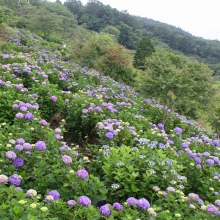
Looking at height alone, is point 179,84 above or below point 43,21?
below

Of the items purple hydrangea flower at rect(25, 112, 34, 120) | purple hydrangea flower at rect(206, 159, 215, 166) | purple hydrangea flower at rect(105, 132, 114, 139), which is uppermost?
purple hydrangea flower at rect(206, 159, 215, 166)

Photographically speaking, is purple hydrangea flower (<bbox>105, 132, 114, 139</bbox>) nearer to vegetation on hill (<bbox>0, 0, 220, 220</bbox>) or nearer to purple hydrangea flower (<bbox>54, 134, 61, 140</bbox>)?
vegetation on hill (<bbox>0, 0, 220, 220</bbox>)

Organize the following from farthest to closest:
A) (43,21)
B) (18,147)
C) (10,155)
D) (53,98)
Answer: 1. (43,21)
2. (53,98)
3. (18,147)
4. (10,155)

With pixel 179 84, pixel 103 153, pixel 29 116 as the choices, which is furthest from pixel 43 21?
pixel 103 153

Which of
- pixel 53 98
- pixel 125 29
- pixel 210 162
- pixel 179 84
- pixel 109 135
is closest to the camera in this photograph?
pixel 210 162

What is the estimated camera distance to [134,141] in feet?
12.8

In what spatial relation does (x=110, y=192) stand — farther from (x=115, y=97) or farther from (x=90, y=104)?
(x=115, y=97)

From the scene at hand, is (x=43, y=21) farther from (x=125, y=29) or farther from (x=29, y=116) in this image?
(x=125, y=29)

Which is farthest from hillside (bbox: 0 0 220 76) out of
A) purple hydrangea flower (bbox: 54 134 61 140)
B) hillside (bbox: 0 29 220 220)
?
purple hydrangea flower (bbox: 54 134 61 140)

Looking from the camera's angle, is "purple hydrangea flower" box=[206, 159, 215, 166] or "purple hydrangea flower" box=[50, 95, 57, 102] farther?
"purple hydrangea flower" box=[50, 95, 57, 102]

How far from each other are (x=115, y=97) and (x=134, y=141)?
2.50 m

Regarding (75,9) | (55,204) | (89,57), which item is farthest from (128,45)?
(55,204)

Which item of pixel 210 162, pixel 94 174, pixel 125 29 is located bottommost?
pixel 94 174

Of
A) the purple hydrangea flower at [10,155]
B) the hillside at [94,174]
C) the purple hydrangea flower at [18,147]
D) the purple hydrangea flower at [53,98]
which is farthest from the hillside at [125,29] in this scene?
the purple hydrangea flower at [10,155]
